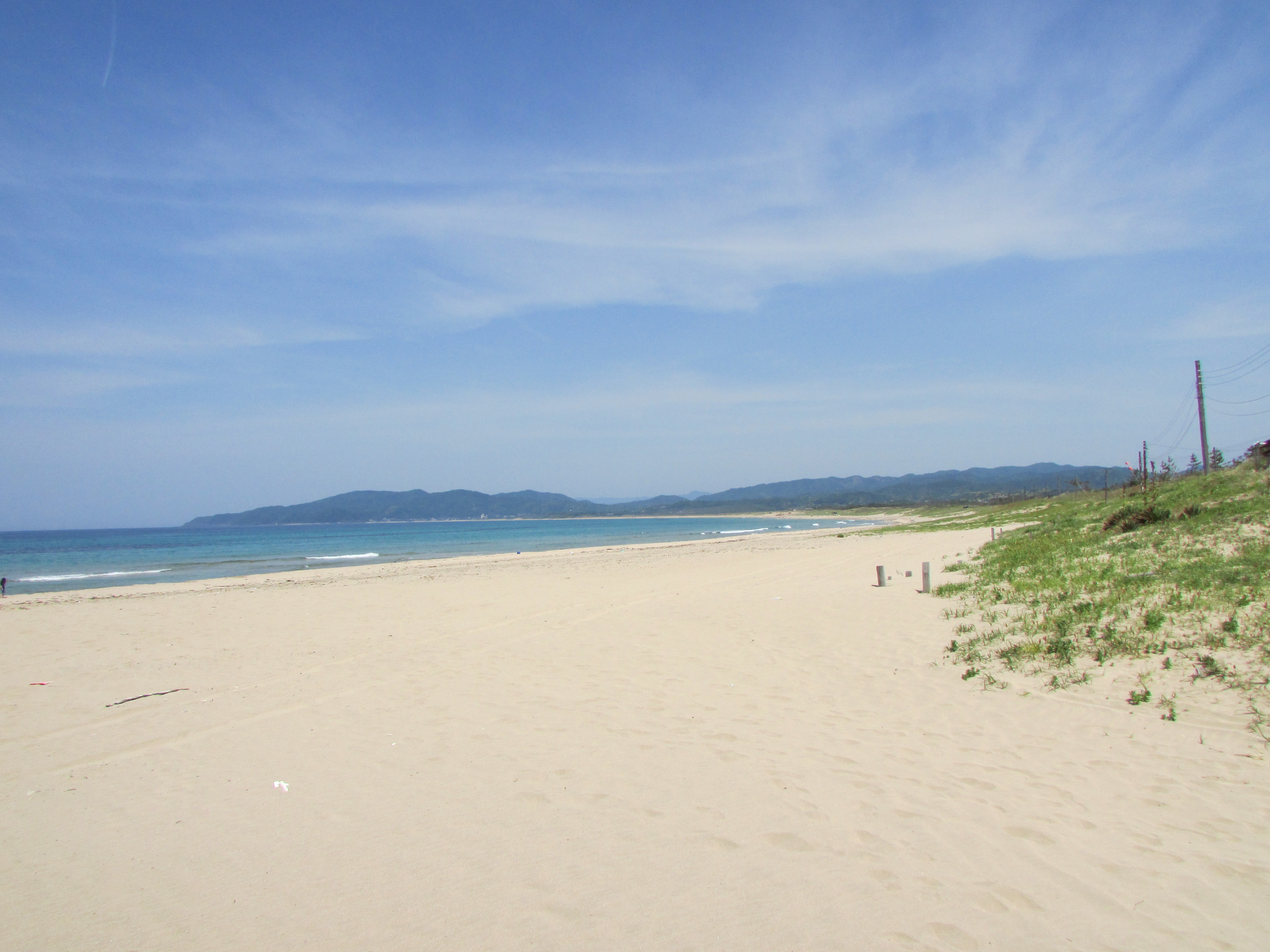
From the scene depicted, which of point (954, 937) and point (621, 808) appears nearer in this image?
point (954, 937)

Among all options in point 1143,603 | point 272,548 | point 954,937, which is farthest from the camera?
point 272,548

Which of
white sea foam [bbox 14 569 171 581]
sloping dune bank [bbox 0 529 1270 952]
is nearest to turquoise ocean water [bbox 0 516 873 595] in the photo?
white sea foam [bbox 14 569 171 581]

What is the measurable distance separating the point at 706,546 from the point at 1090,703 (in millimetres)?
39662

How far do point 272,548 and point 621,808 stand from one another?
2628 inches

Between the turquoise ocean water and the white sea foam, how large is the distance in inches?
4.6

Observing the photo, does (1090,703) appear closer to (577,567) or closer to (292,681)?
(292,681)

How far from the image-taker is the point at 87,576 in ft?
112

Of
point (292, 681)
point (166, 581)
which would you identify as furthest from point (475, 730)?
point (166, 581)

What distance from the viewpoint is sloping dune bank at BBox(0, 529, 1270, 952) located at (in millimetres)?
3727

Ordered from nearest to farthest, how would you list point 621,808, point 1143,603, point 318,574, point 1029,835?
point 1029,835 → point 621,808 → point 1143,603 → point 318,574

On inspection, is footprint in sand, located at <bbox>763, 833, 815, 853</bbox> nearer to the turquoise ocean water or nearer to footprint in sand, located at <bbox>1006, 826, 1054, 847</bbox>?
footprint in sand, located at <bbox>1006, 826, 1054, 847</bbox>

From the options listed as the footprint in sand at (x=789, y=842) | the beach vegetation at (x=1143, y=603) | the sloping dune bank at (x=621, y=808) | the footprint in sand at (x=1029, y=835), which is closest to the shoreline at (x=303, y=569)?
the sloping dune bank at (x=621, y=808)

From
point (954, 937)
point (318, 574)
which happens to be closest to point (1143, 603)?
point (954, 937)

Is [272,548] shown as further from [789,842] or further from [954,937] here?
[954,937]
